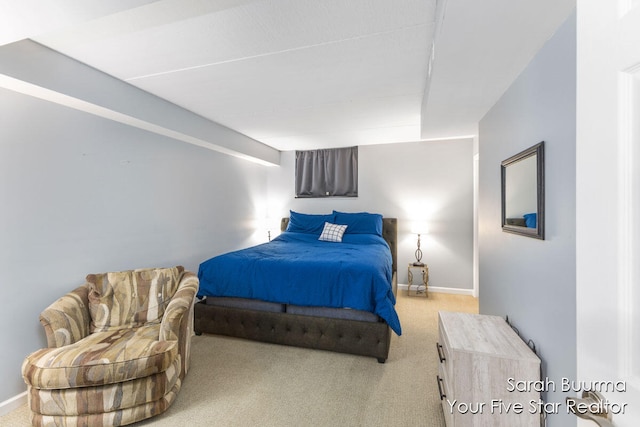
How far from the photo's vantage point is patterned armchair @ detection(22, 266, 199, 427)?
1557 mm

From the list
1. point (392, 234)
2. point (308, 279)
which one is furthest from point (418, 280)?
point (308, 279)

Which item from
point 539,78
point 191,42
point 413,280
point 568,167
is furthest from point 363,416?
point 413,280

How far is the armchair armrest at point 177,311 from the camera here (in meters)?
1.86

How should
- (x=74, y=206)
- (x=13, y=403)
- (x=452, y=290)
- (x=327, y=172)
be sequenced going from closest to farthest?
(x=13, y=403) < (x=74, y=206) < (x=452, y=290) < (x=327, y=172)

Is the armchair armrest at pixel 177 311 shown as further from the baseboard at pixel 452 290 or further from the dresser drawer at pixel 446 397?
the baseboard at pixel 452 290

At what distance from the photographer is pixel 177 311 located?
6.37ft

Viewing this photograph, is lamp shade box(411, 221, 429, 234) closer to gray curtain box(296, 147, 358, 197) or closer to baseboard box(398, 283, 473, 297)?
baseboard box(398, 283, 473, 297)

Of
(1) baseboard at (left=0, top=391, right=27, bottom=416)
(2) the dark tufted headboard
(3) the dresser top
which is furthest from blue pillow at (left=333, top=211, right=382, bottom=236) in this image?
(1) baseboard at (left=0, top=391, right=27, bottom=416)

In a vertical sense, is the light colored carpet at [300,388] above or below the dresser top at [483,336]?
below

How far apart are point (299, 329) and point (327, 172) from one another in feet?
10.0

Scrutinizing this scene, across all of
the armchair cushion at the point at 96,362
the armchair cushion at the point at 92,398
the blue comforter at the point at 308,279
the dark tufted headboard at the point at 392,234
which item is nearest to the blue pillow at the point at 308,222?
the dark tufted headboard at the point at 392,234

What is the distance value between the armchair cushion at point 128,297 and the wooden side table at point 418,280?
10.9 feet

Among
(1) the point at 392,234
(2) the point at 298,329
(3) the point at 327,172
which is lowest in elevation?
(2) the point at 298,329

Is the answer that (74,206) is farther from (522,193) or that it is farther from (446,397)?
(522,193)
